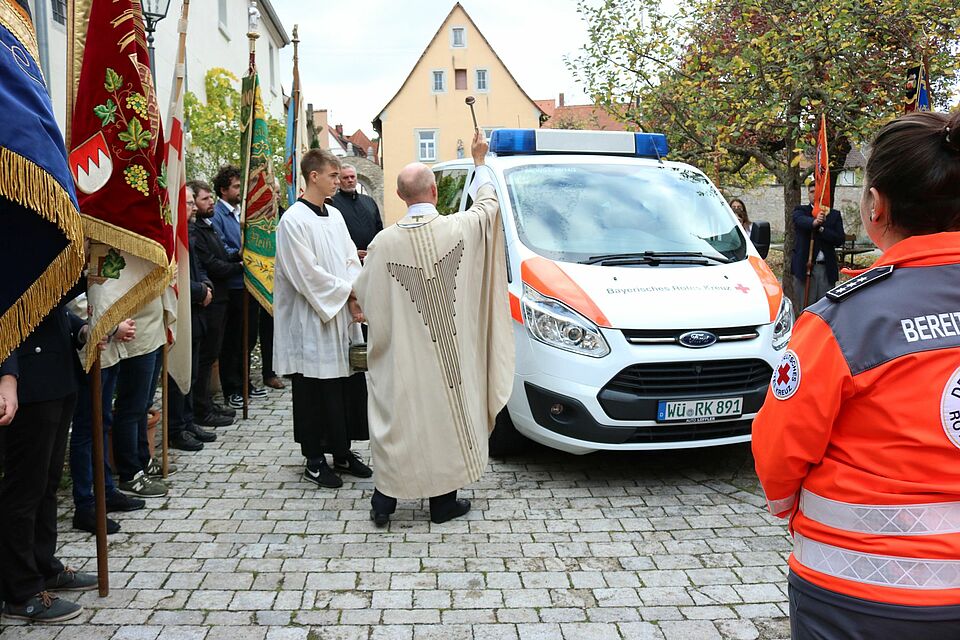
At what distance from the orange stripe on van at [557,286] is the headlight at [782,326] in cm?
120

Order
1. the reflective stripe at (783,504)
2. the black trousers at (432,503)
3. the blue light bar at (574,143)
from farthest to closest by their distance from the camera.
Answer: the blue light bar at (574,143)
the black trousers at (432,503)
the reflective stripe at (783,504)

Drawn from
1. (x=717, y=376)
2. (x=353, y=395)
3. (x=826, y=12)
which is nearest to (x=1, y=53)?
(x=353, y=395)

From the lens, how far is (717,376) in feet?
16.9

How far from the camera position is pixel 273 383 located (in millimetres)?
8867

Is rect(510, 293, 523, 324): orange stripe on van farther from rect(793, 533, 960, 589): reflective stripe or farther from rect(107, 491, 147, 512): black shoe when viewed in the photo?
rect(793, 533, 960, 589): reflective stripe

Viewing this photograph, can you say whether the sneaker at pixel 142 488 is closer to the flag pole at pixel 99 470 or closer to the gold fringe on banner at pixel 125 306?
the flag pole at pixel 99 470

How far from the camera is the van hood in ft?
16.5

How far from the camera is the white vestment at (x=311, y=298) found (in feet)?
17.2

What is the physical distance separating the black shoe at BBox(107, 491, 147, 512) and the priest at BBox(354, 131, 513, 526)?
1462mm

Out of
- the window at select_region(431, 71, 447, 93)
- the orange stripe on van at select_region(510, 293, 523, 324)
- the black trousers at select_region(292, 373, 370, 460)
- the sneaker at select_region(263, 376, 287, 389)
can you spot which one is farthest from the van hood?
the window at select_region(431, 71, 447, 93)

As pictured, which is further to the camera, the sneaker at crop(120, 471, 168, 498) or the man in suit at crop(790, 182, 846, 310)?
the man in suit at crop(790, 182, 846, 310)

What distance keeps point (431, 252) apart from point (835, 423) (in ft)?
9.75

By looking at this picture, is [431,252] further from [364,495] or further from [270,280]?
[270,280]

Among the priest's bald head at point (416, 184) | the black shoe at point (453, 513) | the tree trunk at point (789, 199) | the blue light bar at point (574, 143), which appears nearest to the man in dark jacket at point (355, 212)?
the blue light bar at point (574, 143)
